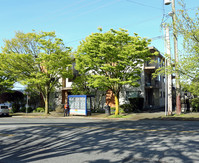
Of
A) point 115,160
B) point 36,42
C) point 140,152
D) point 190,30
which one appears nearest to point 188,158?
point 140,152

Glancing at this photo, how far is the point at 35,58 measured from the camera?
27203 millimetres

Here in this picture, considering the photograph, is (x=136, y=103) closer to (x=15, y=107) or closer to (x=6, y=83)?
(x=6, y=83)

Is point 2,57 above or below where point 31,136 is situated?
above

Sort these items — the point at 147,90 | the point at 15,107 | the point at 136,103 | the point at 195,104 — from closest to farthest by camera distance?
the point at 195,104
the point at 136,103
the point at 147,90
the point at 15,107

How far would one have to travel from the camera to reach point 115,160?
19.8ft

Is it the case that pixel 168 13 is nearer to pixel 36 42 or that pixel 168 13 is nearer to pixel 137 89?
pixel 137 89

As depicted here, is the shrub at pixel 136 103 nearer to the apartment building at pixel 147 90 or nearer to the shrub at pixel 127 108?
the shrub at pixel 127 108

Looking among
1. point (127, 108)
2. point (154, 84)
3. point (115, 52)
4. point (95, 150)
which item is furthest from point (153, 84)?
point (95, 150)

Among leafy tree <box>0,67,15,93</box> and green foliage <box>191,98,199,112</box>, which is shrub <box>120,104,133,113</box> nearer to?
green foliage <box>191,98,199,112</box>

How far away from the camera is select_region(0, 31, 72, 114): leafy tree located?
26641 millimetres

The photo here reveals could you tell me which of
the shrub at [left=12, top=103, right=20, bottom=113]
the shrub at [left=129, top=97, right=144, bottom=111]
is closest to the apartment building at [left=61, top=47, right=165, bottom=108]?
the shrub at [left=129, top=97, right=144, bottom=111]

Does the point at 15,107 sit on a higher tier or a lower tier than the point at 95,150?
lower

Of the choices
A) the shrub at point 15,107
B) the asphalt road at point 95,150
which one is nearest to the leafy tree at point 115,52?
the asphalt road at point 95,150

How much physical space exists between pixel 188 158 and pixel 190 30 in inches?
521
